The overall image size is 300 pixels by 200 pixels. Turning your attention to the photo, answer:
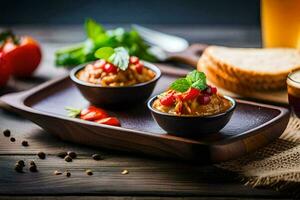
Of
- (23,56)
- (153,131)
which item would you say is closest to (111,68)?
(153,131)

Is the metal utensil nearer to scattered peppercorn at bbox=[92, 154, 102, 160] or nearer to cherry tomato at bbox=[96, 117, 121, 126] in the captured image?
cherry tomato at bbox=[96, 117, 121, 126]

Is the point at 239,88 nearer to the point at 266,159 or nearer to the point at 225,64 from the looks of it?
the point at 225,64

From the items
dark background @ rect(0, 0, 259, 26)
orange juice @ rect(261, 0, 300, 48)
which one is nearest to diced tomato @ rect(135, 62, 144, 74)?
orange juice @ rect(261, 0, 300, 48)

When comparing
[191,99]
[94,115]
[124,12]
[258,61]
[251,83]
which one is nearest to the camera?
[191,99]

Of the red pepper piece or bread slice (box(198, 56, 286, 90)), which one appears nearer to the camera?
the red pepper piece

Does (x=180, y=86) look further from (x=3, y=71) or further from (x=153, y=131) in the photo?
(x=3, y=71)

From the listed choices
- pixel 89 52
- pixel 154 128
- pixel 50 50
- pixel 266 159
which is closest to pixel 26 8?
pixel 50 50
